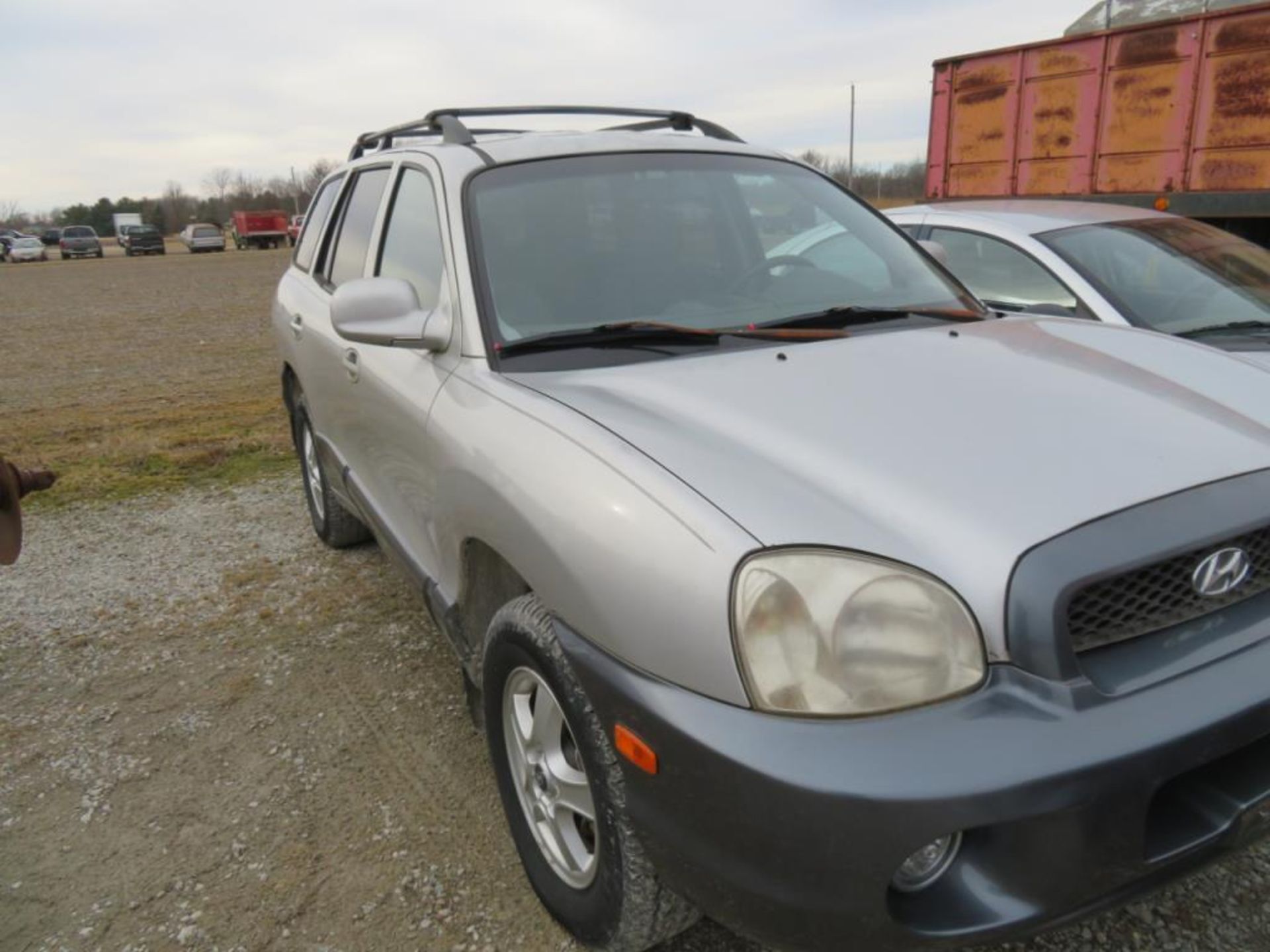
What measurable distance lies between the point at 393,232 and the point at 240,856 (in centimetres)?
192

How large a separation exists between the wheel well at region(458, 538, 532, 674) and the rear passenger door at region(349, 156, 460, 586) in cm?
24

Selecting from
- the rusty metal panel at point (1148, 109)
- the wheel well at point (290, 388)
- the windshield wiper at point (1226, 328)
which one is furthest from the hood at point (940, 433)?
the rusty metal panel at point (1148, 109)

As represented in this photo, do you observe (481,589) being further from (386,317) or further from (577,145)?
(577,145)

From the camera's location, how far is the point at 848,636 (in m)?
1.52

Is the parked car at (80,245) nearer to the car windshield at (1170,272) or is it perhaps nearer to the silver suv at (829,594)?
the car windshield at (1170,272)

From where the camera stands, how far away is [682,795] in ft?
5.09

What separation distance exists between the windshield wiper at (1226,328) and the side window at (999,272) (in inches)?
18.4

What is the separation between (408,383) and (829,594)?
60.8 inches

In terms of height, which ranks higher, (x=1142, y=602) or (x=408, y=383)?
(x=408, y=383)

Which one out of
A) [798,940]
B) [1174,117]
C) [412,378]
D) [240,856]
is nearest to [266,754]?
[240,856]

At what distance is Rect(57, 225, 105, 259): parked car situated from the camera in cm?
4425

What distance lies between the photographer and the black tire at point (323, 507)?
4367 millimetres

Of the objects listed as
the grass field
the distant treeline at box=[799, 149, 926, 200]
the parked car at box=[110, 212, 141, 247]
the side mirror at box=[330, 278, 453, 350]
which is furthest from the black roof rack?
the parked car at box=[110, 212, 141, 247]

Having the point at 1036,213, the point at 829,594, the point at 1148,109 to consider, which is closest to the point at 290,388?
the point at 829,594
